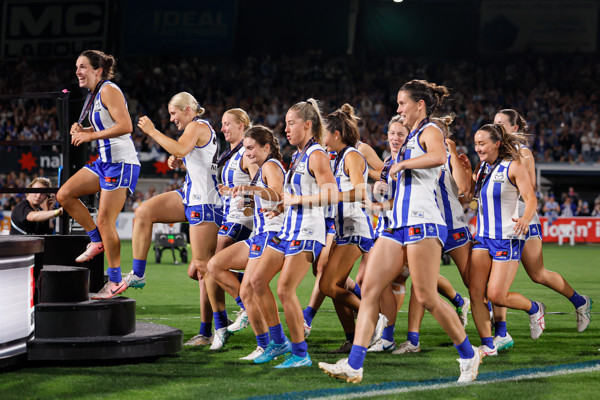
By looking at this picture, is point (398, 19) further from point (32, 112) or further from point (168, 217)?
point (168, 217)

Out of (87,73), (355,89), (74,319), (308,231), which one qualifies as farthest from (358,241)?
(355,89)

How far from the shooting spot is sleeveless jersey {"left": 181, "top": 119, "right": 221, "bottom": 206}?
6863mm

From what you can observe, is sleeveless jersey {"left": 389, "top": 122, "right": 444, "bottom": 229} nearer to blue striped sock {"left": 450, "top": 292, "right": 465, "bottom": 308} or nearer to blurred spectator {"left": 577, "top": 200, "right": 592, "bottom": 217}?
blue striped sock {"left": 450, "top": 292, "right": 465, "bottom": 308}

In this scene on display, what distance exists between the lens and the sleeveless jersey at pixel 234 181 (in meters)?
6.84

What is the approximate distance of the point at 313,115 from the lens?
19.0ft

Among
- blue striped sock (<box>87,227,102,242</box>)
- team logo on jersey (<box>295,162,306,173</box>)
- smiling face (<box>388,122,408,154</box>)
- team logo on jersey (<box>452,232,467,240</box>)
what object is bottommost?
blue striped sock (<box>87,227,102,242</box>)

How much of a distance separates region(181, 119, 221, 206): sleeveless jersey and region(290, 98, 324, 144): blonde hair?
1437mm

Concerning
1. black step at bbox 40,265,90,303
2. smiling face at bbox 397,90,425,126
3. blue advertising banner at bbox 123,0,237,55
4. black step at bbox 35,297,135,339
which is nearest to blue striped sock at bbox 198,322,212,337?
black step at bbox 35,297,135,339

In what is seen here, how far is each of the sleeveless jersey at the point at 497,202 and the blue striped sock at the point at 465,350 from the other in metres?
1.51

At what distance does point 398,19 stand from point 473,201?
29.3 meters

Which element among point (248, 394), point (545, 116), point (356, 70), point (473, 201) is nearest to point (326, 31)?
point (356, 70)

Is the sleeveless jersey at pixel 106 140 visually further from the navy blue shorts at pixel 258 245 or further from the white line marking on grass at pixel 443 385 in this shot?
the white line marking on grass at pixel 443 385

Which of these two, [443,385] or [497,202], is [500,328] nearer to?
[497,202]

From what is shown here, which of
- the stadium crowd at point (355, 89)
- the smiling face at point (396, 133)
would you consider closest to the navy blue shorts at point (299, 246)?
the smiling face at point (396, 133)
